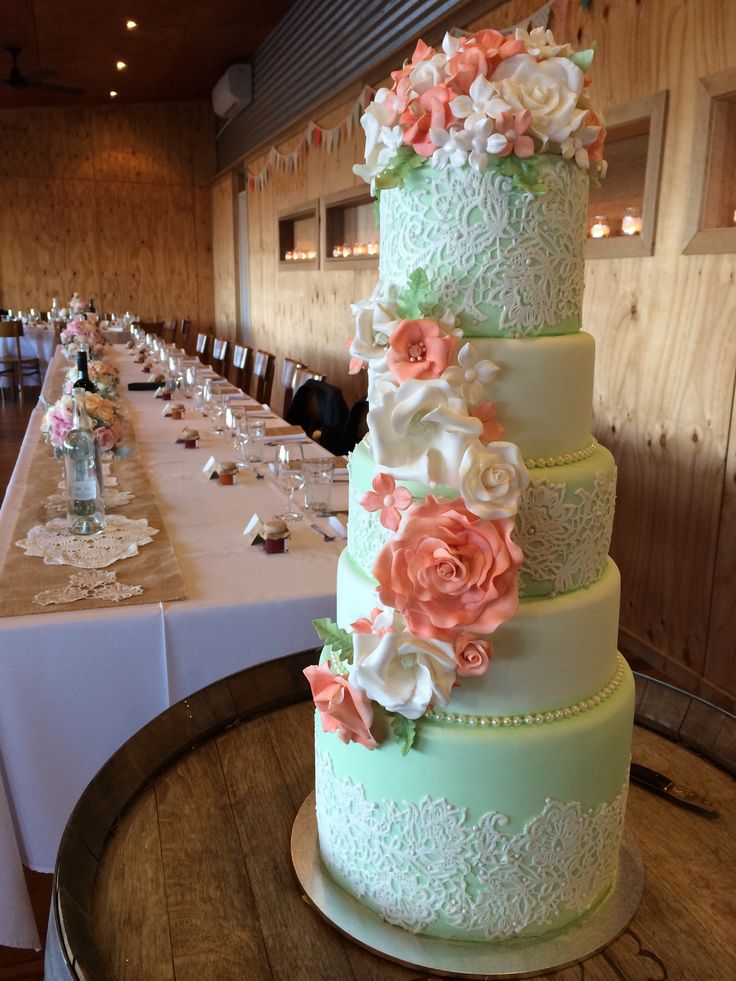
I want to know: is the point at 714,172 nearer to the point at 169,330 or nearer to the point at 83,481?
the point at 83,481

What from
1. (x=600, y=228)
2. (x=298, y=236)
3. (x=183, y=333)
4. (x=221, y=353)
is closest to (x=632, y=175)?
(x=600, y=228)

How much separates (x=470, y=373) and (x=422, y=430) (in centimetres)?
7

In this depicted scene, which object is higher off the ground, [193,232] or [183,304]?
[193,232]

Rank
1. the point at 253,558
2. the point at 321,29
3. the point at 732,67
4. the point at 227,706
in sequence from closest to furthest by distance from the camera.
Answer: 1. the point at 227,706
2. the point at 253,558
3. the point at 732,67
4. the point at 321,29

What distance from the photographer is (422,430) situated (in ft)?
2.58

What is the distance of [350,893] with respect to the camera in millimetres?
977

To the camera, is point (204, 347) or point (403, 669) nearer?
point (403, 669)

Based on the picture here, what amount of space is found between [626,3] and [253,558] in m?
2.52

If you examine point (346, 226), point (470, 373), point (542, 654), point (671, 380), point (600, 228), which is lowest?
point (542, 654)

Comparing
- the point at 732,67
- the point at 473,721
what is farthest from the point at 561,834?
the point at 732,67

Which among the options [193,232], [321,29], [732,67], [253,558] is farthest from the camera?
[193,232]

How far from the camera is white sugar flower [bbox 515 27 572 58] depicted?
81 cm

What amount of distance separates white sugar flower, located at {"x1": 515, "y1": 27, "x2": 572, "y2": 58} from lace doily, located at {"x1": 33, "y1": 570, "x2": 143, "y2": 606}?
126 cm

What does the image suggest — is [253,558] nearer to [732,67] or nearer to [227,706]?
[227,706]
